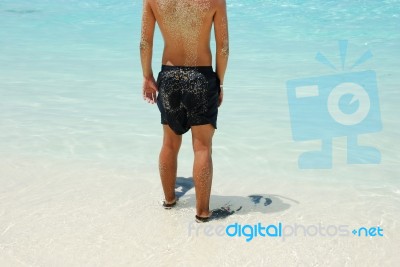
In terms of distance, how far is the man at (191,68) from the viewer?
11.8 ft

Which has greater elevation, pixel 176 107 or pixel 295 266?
pixel 176 107

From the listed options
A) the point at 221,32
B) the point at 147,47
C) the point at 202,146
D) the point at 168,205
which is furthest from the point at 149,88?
the point at 168,205

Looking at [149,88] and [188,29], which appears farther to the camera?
[149,88]

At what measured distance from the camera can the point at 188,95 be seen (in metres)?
3.68

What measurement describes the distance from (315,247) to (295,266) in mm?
283

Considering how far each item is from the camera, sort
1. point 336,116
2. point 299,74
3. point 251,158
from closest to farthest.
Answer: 1. point 251,158
2. point 336,116
3. point 299,74

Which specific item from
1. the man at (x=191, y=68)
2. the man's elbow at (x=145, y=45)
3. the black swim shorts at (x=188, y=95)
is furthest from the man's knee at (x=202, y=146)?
the man's elbow at (x=145, y=45)

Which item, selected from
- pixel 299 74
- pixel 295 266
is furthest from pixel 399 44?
pixel 295 266

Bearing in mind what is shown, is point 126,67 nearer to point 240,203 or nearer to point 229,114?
point 229,114

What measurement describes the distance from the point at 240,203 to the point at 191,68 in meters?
1.17

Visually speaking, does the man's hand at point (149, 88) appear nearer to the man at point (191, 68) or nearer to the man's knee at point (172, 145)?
the man at point (191, 68)

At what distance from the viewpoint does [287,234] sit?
375cm

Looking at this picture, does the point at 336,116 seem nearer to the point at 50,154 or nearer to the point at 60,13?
the point at 50,154

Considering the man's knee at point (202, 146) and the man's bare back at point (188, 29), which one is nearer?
the man's bare back at point (188, 29)
